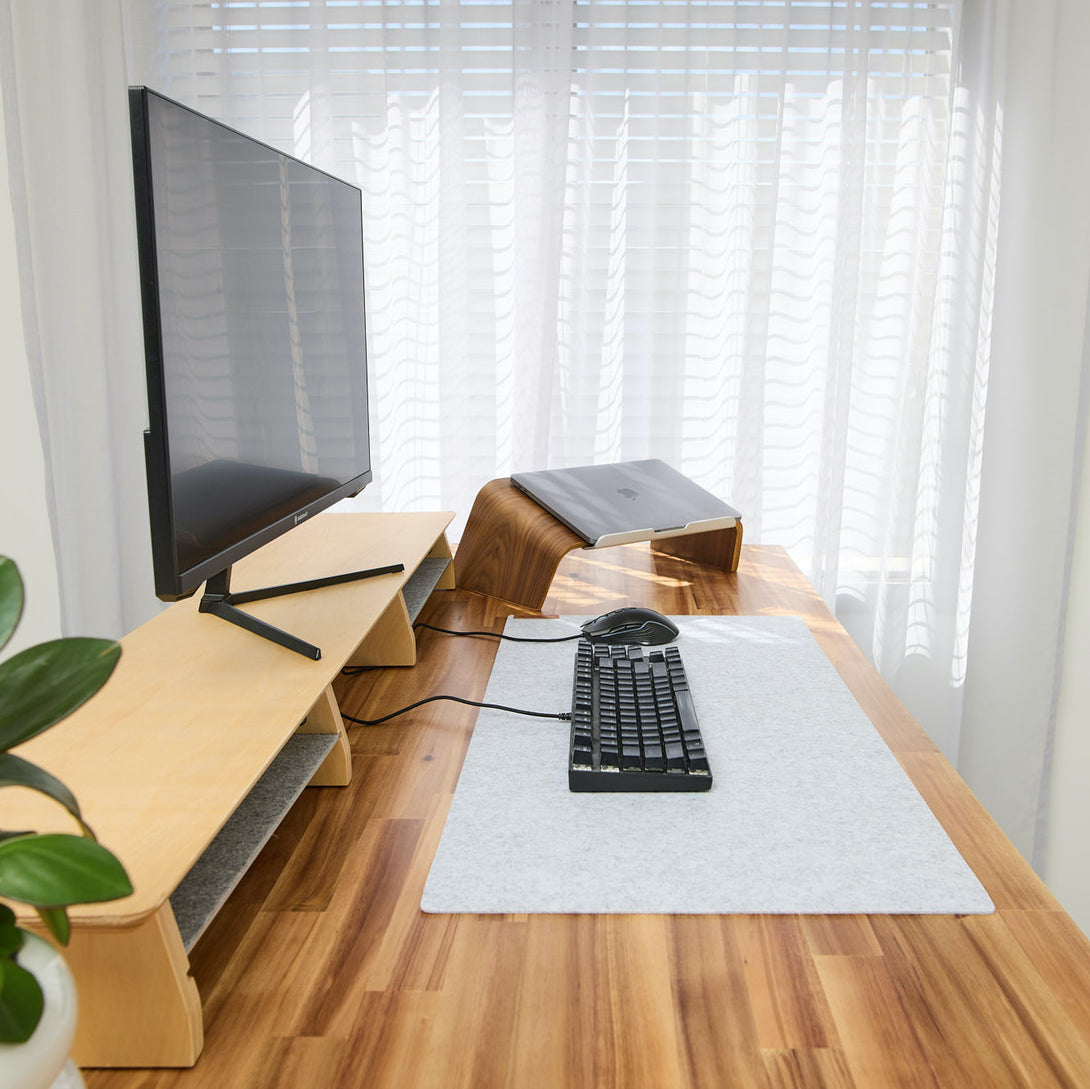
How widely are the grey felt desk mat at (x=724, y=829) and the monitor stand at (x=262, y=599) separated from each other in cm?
22

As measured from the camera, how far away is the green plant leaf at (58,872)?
0.38 m

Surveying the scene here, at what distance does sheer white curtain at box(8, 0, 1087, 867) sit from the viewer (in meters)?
2.15

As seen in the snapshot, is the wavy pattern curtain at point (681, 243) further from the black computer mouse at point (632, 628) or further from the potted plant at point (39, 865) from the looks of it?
the potted plant at point (39, 865)

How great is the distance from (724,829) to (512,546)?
0.75 meters

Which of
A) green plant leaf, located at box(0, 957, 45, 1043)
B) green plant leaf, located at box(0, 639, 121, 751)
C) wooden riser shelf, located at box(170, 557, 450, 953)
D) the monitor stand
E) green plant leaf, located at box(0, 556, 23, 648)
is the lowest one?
wooden riser shelf, located at box(170, 557, 450, 953)

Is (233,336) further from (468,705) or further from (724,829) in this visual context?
(724,829)

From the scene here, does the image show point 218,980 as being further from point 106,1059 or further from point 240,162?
point 240,162

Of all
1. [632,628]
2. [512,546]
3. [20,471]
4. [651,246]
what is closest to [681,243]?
[651,246]

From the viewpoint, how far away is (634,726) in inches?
37.0

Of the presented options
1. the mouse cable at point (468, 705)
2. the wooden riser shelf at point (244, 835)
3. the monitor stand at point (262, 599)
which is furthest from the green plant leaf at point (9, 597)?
the mouse cable at point (468, 705)

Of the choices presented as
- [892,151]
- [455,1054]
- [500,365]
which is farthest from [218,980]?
[892,151]

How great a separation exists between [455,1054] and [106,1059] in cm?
22

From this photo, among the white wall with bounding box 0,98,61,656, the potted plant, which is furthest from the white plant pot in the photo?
the white wall with bounding box 0,98,61,656

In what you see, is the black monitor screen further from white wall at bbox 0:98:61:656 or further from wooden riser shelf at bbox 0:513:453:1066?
white wall at bbox 0:98:61:656
